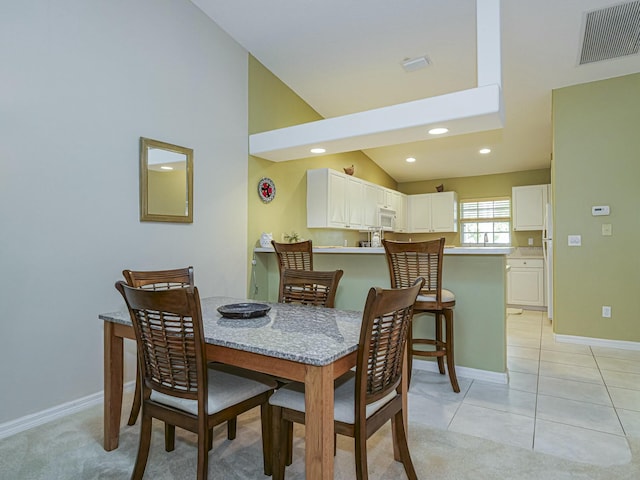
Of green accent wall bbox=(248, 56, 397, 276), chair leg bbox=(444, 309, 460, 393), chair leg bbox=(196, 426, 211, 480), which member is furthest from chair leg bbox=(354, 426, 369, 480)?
green accent wall bbox=(248, 56, 397, 276)

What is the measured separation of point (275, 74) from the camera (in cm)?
447

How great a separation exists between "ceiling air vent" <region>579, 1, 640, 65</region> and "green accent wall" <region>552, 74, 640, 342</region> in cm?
49

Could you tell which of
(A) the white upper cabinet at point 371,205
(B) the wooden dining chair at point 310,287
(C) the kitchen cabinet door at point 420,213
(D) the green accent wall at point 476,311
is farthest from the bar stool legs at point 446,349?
(C) the kitchen cabinet door at point 420,213

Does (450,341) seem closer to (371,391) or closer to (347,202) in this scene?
(371,391)

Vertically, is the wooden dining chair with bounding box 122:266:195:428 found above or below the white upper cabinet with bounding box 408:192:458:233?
below

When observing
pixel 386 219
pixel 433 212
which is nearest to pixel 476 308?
pixel 386 219

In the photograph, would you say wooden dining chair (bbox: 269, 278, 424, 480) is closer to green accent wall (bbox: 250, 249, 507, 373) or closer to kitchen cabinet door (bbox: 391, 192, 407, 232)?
green accent wall (bbox: 250, 249, 507, 373)

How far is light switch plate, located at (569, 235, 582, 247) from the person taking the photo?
403 cm

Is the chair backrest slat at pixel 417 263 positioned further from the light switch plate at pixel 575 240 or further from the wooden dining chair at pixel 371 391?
the light switch plate at pixel 575 240

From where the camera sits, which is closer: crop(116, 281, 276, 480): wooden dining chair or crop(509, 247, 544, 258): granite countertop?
crop(116, 281, 276, 480): wooden dining chair

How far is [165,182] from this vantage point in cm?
323

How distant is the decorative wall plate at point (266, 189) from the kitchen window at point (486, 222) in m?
4.19

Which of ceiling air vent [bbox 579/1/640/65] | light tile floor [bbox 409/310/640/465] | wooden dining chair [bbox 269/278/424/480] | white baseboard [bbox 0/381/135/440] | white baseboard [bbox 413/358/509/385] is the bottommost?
white baseboard [bbox 0/381/135/440]

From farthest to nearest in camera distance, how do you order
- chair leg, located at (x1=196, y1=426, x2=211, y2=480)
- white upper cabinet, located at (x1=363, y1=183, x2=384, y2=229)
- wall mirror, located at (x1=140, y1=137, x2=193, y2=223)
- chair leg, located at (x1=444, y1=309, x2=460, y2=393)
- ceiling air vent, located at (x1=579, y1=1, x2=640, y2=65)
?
white upper cabinet, located at (x1=363, y1=183, x2=384, y2=229), wall mirror, located at (x1=140, y1=137, x2=193, y2=223), ceiling air vent, located at (x1=579, y1=1, x2=640, y2=65), chair leg, located at (x1=444, y1=309, x2=460, y2=393), chair leg, located at (x1=196, y1=426, x2=211, y2=480)
